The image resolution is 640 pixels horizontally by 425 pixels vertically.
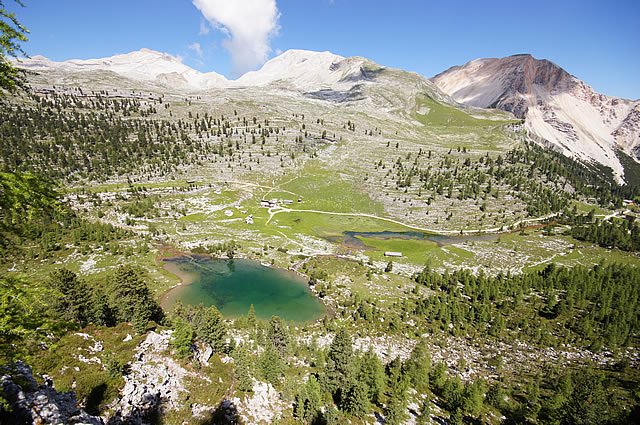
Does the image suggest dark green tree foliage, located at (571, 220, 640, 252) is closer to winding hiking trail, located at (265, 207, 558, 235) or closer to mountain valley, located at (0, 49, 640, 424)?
mountain valley, located at (0, 49, 640, 424)

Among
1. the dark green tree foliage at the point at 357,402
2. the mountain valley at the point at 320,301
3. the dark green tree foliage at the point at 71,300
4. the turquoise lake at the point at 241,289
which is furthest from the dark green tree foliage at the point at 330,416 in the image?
the dark green tree foliage at the point at 71,300

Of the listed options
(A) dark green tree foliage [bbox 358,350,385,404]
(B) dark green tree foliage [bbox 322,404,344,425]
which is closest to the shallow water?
(A) dark green tree foliage [bbox 358,350,385,404]

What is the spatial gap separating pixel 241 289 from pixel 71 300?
46.5 meters

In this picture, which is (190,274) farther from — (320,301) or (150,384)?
(150,384)

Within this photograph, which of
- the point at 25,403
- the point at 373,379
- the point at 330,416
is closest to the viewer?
the point at 25,403

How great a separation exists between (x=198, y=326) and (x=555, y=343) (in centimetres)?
8690

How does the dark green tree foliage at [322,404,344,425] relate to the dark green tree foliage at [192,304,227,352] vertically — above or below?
below

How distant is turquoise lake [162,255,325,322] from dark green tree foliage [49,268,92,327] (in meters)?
26.8

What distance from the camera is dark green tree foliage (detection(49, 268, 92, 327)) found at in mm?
46000

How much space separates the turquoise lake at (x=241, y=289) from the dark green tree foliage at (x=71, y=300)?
1055 inches

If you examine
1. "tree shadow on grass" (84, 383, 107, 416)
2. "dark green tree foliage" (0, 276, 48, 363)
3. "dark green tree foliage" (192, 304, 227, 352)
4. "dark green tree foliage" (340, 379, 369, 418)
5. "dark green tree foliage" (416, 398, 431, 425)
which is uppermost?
"dark green tree foliage" (0, 276, 48, 363)

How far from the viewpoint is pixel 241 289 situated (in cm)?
8931

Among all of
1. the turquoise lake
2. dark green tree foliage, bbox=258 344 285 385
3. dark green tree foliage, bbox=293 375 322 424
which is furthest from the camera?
the turquoise lake

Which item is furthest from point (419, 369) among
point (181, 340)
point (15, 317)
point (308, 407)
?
point (15, 317)
